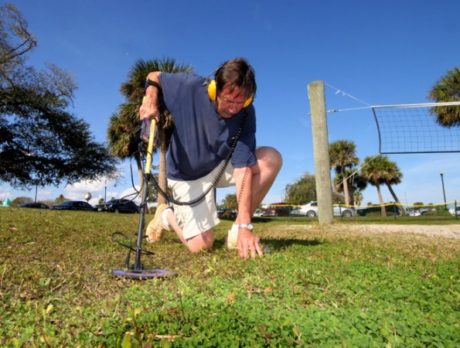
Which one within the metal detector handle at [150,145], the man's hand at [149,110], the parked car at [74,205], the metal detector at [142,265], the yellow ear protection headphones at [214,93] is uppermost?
the parked car at [74,205]

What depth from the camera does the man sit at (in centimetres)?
318

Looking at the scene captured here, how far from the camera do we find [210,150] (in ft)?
12.4

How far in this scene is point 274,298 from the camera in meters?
1.90

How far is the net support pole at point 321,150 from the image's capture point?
29.5 ft

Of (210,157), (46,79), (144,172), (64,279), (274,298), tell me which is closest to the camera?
(274,298)

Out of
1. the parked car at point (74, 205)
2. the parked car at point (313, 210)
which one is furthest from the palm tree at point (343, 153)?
the parked car at point (74, 205)

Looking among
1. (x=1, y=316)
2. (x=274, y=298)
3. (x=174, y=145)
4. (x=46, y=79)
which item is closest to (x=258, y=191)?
(x=174, y=145)

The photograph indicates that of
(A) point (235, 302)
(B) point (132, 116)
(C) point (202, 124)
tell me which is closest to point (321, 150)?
(C) point (202, 124)

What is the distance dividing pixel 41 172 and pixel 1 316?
96.9ft

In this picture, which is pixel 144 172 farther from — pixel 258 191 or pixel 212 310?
pixel 212 310

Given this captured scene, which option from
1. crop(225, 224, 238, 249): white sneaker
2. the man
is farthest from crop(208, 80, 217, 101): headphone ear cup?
crop(225, 224, 238, 249): white sneaker

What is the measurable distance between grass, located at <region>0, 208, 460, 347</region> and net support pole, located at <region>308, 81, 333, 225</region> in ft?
19.2

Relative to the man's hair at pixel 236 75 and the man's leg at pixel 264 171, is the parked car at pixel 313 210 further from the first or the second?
the man's hair at pixel 236 75

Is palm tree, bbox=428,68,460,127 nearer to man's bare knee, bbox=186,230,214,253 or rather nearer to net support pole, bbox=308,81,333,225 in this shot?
net support pole, bbox=308,81,333,225
